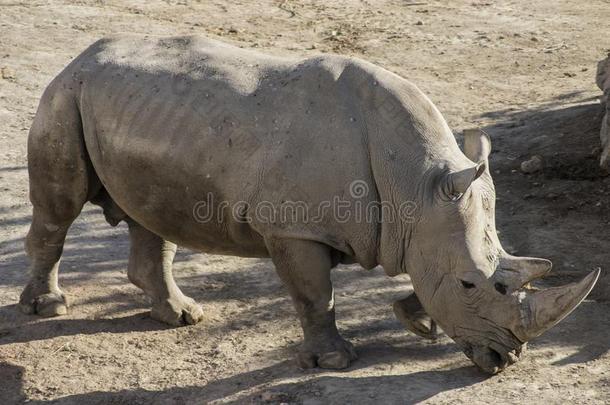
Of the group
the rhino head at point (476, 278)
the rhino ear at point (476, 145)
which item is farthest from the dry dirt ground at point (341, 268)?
the rhino ear at point (476, 145)

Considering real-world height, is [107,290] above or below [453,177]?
below

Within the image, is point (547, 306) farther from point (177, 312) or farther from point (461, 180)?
point (177, 312)

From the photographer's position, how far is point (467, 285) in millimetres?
5512

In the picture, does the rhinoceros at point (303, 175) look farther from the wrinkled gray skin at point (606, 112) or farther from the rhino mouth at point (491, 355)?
the wrinkled gray skin at point (606, 112)

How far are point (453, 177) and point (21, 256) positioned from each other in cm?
358

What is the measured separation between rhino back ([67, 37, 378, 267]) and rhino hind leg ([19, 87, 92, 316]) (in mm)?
115

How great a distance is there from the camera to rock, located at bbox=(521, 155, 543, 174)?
9.07 meters

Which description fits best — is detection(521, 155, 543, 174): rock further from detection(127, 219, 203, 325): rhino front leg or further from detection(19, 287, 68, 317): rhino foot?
detection(19, 287, 68, 317): rhino foot

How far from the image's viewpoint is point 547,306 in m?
5.34

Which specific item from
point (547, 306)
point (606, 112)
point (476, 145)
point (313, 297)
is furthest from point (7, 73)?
point (547, 306)

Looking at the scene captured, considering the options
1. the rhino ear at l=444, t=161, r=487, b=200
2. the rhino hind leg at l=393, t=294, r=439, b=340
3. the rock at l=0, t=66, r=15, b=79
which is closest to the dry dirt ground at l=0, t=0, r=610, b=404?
the rock at l=0, t=66, r=15, b=79

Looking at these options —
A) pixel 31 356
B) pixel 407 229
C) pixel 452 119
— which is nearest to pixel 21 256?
pixel 31 356

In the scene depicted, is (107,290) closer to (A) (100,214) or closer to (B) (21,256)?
(B) (21,256)

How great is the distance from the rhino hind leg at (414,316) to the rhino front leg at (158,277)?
1371mm
